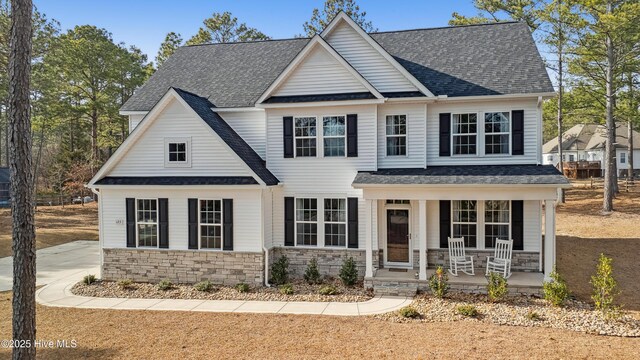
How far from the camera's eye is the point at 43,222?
28797mm

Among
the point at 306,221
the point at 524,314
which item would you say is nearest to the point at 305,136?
the point at 306,221

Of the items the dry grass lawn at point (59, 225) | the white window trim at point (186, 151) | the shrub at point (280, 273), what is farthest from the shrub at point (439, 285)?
the dry grass lawn at point (59, 225)

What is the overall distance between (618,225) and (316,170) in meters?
17.7

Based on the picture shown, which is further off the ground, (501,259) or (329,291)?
(501,259)

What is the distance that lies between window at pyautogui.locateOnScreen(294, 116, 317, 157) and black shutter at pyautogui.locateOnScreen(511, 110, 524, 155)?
22.3ft

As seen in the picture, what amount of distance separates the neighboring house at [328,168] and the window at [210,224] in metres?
0.04

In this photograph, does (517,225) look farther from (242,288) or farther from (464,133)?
(242,288)

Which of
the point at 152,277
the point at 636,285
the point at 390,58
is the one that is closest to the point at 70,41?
the point at 152,277

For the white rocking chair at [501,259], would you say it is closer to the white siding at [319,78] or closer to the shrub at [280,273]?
the shrub at [280,273]

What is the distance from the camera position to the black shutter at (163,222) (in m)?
14.2

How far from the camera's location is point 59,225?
92.0 ft

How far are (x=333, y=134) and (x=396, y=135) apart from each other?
7.30 feet

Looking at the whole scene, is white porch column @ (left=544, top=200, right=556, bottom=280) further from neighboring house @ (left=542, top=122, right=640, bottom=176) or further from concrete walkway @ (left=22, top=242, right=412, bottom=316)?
neighboring house @ (left=542, top=122, right=640, bottom=176)

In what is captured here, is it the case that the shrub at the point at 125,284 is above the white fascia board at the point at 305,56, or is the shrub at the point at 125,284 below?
below
